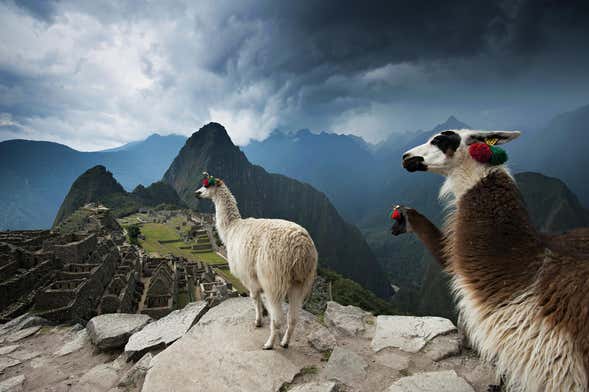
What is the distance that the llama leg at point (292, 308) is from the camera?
9.93 feet

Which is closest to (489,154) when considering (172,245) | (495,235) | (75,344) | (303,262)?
(495,235)

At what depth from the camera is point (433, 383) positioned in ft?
7.84

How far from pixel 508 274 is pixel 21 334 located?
649 centimetres

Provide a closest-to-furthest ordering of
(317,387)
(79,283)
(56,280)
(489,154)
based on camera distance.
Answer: (489,154) → (317,387) → (56,280) → (79,283)

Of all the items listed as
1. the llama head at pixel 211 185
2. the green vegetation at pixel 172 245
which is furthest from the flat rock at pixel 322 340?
the green vegetation at pixel 172 245

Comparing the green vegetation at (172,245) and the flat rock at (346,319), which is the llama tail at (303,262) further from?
the green vegetation at (172,245)

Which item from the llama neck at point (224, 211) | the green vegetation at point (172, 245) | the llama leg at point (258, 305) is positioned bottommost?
the green vegetation at point (172, 245)

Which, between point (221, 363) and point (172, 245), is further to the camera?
point (172, 245)

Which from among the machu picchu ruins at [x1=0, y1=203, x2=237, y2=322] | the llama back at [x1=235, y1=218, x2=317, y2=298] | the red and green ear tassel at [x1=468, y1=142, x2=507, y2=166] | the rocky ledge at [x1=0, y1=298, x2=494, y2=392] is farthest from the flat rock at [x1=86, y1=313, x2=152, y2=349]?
the red and green ear tassel at [x1=468, y1=142, x2=507, y2=166]

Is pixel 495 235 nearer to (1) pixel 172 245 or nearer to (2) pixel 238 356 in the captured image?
(2) pixel 238 356

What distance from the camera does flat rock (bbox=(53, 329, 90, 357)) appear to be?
12.0ft

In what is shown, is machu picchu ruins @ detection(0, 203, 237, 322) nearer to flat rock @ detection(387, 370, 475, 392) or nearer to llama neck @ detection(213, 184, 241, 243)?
llama neck @ detection(213, 184, 241, 243)

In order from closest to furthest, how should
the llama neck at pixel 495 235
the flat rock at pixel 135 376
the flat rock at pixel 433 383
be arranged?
the llama neck at pixel 495 235 → the flat rock at pixel 433 383 → the flat rock at pixel 135 376

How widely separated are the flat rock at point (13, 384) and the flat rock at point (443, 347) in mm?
4507
